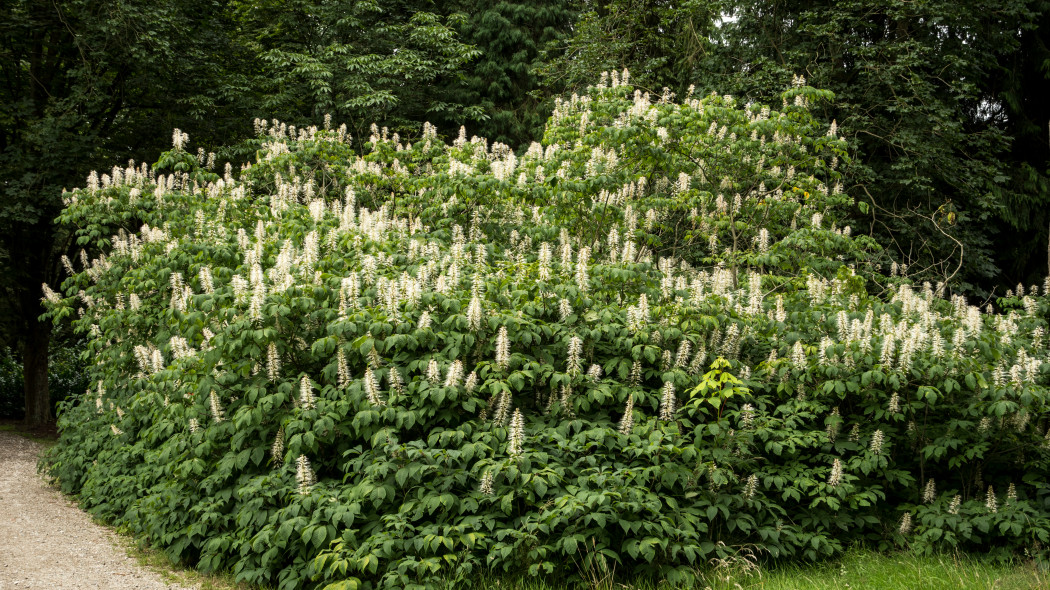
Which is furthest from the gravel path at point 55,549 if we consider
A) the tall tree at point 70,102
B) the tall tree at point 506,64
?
the tall tree at point 506,64

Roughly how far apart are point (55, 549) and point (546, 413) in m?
4.60

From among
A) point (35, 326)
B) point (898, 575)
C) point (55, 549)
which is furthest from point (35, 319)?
point (898, 575)

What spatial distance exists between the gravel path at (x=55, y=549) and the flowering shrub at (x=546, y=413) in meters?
0.38

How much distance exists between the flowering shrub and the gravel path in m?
0.38

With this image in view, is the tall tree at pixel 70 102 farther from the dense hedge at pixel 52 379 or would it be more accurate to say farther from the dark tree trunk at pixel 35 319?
the dense hedge at pixel 52 379

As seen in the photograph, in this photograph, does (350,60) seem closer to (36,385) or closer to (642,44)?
(642,44)

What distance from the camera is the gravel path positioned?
5.50 meters

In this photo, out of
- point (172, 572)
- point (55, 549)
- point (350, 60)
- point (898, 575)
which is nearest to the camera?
point (898, 575)

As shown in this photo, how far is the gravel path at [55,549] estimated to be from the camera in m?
5.50

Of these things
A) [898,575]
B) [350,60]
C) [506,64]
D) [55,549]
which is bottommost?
[55,549]

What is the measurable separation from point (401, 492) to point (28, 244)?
1247 centimetres

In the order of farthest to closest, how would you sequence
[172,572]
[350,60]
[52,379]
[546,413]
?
[52,379] → [350,60] → [172,572] → [546,413]

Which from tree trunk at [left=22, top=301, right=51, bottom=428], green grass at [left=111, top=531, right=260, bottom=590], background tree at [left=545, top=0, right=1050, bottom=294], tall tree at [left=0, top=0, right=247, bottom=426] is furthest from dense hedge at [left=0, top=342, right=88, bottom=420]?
background tree at [left=545, top=0, right=1050, bottom=294]

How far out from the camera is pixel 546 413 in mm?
5551
